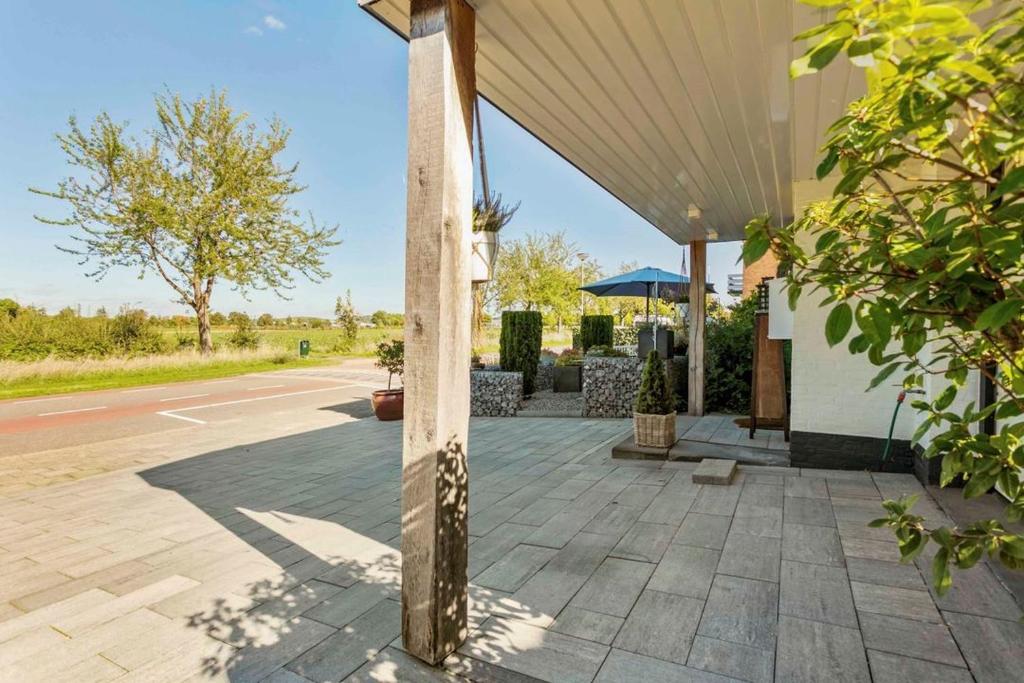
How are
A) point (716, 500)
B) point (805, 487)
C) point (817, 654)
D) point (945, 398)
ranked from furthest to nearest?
point (805, 487), point (716, 500), point (817, 654), point (945, 398)

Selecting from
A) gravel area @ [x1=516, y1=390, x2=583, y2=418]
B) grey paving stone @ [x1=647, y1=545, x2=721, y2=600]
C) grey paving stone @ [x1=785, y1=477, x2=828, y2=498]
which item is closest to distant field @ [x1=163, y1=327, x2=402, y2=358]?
gravel area @ [x1=516, y1=390, x2=583, y2=418]

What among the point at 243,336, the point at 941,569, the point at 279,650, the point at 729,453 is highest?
the point at 243,336

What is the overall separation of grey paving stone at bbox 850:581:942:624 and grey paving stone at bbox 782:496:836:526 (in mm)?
823

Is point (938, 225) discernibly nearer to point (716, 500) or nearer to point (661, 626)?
point (661, 626)

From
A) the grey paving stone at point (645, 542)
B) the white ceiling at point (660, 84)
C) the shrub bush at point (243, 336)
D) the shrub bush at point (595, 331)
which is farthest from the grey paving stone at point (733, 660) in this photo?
the shrub bush at point (243, 336)

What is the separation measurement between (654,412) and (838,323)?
4309 millimetres

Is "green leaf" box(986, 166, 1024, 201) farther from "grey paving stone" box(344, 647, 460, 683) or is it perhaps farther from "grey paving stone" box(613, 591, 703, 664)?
"grey paving stone" box(344, 647, 460, 683)

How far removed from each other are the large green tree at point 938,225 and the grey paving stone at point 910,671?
1.25 meters

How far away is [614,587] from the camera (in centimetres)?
234

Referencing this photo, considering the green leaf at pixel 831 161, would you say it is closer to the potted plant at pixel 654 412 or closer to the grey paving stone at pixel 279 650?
the grey paving stone at pixel 279 650

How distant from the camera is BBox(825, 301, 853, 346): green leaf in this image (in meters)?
0.71

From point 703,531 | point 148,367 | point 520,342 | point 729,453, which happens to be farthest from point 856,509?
point 148,367

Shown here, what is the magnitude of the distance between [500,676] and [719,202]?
5.06 m

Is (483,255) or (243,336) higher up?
(483,255)
